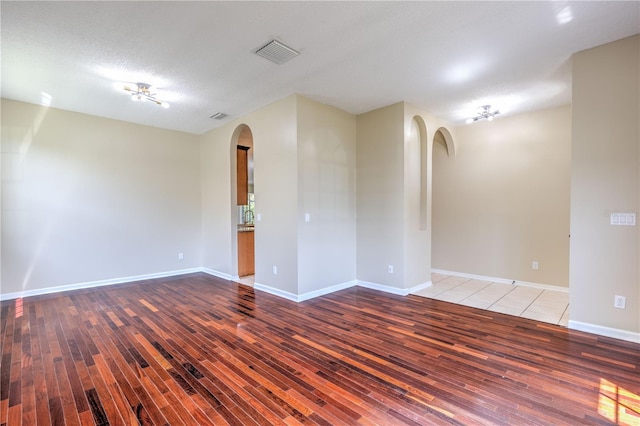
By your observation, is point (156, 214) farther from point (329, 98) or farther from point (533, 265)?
point (533, 265)

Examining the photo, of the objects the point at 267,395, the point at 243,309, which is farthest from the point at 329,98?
the point at 267,395

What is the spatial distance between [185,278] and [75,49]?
3.85 m

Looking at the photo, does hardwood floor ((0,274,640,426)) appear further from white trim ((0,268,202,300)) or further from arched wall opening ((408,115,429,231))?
arched wall opening ((408,115,429,231))

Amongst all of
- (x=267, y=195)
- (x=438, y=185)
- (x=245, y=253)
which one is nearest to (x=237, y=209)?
(x=245, y=253)

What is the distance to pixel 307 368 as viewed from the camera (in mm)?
2311

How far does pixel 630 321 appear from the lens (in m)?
2.71

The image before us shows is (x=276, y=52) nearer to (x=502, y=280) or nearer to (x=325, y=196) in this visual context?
(x=325, y=196)

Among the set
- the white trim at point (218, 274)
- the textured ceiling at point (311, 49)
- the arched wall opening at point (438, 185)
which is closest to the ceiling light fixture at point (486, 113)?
the textured ceiling at point (311, 49)

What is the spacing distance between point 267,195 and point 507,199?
3.93 metres

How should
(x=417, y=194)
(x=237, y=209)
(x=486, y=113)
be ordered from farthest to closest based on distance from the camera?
(x=237, y=209) → (x=417, y=194) → (x=486, y=113)

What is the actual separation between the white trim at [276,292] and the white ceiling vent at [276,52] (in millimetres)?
2920

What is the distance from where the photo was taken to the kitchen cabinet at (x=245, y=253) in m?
5.56

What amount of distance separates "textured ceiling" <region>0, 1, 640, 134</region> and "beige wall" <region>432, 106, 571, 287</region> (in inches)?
24.4

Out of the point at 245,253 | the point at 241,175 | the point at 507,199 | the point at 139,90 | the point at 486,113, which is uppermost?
the point at 139,90
